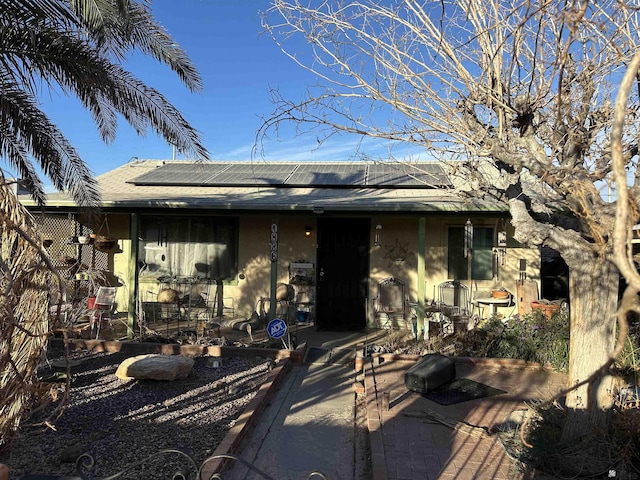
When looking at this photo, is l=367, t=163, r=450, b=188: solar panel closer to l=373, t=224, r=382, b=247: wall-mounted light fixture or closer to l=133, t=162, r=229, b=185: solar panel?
l=373, t=224, r=382, b=247: wall-mounted light fixture

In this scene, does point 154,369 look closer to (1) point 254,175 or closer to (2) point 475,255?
(2) point 475,255

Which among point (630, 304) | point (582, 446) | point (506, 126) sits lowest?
point (582, 446)

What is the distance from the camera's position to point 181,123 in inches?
280

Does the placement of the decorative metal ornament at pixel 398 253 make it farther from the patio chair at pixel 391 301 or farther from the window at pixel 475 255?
the window at pixel 475 255

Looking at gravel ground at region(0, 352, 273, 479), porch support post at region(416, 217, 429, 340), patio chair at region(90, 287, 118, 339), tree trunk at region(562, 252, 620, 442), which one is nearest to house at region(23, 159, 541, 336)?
porch support post at region(416, 217, 429, 340)

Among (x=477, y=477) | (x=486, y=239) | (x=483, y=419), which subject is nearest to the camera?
(x=477, y=477)

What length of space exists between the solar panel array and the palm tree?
319 centimetres

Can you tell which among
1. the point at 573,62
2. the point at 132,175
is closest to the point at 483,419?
the point at 573,62

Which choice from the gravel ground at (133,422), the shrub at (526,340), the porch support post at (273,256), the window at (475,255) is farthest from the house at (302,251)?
the gravel ground at (133,422)

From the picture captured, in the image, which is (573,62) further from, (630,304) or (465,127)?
(630,304)

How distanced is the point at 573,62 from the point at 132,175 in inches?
446

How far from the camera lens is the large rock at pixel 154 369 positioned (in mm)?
5707

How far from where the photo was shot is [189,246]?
410 inches

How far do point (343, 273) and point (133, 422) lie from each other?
6.07m
